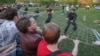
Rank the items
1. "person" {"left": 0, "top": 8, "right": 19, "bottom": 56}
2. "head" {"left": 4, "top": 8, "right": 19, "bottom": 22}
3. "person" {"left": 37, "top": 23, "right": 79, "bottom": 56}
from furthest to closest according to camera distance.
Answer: "head" {"left": 4, "top": 8, "right": 19, "bottom": 22} < "person" {"left": 0, "top": 8, "right": 19, "bottom": 56} < "person" {"left": 37, "top": 23, "right": 79, "bottom": 56}

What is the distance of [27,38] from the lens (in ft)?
14.4

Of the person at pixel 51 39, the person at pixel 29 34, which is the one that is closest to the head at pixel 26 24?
the person at pixel 29 34

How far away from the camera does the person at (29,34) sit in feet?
14.2

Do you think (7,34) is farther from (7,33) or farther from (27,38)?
(27,38)

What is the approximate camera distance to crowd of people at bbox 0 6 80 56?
3.85 meters

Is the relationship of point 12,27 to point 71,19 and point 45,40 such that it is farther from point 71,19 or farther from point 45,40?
point 71,19

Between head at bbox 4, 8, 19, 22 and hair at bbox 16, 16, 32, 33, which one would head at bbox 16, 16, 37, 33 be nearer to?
hair at bbox 16, 16, 32, 33

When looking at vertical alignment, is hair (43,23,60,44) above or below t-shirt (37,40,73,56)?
above

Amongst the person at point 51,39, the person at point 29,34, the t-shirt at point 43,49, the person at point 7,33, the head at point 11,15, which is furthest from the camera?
the head at point 11,15

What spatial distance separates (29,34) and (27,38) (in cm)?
6

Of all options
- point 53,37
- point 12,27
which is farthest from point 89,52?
point 53,37

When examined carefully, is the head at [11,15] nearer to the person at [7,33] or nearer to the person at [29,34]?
the person at [7,33]

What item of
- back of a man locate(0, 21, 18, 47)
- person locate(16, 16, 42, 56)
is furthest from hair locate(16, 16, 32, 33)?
back of a man locate(0, 21, 18, 47)

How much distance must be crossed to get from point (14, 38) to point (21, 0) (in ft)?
419
